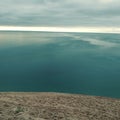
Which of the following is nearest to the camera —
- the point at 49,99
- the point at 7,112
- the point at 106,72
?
the point at 7,112

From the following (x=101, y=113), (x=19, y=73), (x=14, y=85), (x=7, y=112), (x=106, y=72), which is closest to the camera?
(x=7, y=112)

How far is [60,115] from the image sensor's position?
21.1m

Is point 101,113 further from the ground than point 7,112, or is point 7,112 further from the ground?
point 7,112

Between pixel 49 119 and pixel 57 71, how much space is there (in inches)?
2336

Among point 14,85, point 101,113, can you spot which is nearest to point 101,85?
point 14,85

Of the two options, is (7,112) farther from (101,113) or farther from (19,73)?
(19,73)

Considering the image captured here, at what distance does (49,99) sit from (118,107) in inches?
351

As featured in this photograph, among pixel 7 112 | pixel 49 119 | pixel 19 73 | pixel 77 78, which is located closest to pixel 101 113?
pixel 49 119

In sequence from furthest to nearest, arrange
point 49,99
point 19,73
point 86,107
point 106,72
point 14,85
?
point 106,72, point 19,73, point 14,85, point 49,99, point 86,107

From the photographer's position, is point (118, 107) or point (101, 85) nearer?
point (118, 107)

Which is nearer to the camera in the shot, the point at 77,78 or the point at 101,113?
the point at 101,113

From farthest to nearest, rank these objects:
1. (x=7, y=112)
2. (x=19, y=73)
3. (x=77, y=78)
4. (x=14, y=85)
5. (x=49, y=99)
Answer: (x=19, y=73)
(x=77, y=78)
(x=14, y=85)
(x=49, y=99)
(x=7, y=112)

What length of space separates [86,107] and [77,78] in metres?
42.6

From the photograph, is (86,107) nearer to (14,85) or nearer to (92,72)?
(14,85)
